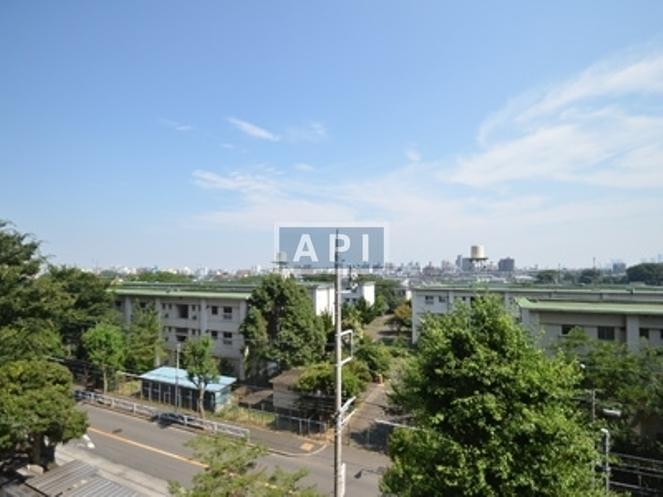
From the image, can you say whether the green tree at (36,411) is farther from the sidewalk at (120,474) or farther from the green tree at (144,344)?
the green tree at (144,344)

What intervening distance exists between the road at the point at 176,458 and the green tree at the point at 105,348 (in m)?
4.78

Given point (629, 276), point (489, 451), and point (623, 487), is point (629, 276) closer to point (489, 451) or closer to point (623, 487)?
point (623, 487)

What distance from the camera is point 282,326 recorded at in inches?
990

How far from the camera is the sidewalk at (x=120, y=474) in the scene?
1426 cm

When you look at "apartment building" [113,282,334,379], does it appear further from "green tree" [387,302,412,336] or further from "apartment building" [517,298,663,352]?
"apartment building" [517,298,663,352]

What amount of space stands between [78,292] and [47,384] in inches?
733

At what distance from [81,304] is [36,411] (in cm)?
1985

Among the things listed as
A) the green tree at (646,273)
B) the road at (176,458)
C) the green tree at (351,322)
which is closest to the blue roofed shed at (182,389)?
the road at (176,458)

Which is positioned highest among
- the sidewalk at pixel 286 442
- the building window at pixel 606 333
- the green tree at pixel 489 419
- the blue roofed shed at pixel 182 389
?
the green tree at pixel 489 419

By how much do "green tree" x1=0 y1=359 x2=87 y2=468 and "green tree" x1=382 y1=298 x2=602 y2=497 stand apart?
10931 mm

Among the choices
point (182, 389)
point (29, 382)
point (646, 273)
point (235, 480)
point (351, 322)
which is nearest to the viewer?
point (235, 480)

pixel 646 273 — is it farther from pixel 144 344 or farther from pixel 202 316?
pixel 144 344

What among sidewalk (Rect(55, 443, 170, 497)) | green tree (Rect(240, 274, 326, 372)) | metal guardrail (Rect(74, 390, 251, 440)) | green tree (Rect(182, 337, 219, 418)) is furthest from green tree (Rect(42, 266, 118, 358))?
sidewalk (Rect(55, 443, 170, 497))

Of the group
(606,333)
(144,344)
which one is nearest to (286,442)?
(144,344)
